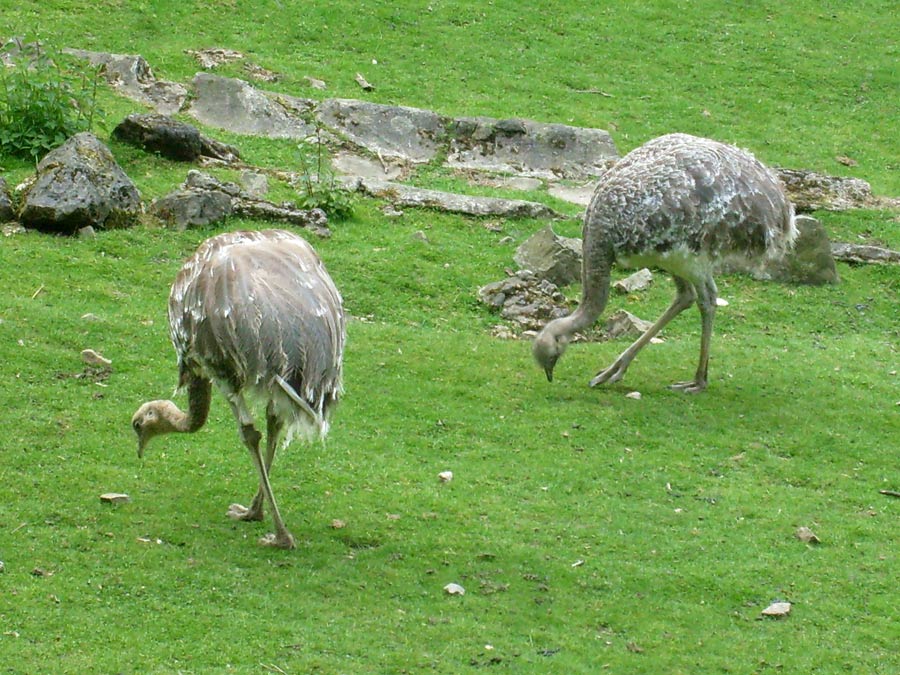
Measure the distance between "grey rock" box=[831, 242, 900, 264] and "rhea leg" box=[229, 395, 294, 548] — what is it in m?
8.85

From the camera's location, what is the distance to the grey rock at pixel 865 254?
1476 centimetres

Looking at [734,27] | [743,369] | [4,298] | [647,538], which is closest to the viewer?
[647,538]

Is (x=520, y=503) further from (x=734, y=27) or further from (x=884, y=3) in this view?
(x=884, y=3)

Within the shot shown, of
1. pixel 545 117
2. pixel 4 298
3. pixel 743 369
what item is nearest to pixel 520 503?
pixel 743 369

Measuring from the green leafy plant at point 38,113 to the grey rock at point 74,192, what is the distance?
1.04 metres

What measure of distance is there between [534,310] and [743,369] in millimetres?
2086

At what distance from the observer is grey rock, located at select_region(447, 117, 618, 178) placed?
16922 millimetres

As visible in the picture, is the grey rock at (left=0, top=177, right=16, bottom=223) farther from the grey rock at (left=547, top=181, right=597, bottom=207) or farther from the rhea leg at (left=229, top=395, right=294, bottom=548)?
the grey rock at (left=547, top=181, right=597, bottom=207)

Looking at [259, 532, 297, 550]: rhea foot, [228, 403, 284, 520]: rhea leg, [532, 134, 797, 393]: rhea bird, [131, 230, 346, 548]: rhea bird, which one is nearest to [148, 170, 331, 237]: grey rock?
[532, 134, 797, 393]: rhea bird

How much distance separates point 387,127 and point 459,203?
2537 mm

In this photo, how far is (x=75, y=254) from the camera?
12289mm

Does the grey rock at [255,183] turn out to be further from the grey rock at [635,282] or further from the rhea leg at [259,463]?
the rhea leg at [259,463]

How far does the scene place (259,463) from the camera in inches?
309

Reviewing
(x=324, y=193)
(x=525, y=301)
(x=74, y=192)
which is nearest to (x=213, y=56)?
(x=324, y=193)
